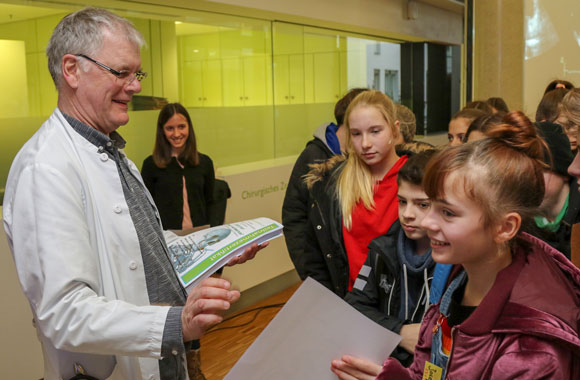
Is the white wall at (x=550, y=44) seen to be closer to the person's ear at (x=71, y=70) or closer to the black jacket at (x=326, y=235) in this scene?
the black jacket at (x=326, y=235)

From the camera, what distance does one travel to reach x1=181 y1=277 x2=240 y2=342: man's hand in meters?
1.20

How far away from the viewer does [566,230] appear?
226cm

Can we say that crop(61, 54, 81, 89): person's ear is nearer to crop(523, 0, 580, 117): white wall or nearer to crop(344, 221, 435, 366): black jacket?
crop(344, 221, 435, 366): black jacket

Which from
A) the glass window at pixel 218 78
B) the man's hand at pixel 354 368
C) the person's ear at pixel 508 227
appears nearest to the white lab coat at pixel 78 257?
the man's hand at pixel 354 368

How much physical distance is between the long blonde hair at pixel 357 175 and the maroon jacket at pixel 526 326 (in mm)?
1136

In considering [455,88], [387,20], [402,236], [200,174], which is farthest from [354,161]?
[455,88]

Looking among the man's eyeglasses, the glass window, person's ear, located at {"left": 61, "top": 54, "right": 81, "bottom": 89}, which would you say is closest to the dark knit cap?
the man's eyeglasses

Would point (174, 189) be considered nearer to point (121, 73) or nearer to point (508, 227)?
point (121, 73)

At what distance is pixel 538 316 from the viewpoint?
45.5 inches

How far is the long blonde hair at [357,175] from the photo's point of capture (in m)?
2.43

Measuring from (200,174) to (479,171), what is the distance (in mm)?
3183

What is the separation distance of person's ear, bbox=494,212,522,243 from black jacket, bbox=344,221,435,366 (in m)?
0.58

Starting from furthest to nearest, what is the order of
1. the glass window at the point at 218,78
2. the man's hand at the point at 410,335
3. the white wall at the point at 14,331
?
the glass window at the point at 218,78
the white wall at the point at 14,331
the man's hand at the point at 410,335

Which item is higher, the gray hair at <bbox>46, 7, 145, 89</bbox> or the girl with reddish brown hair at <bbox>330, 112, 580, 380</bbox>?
the gray hair at <bbox>46, 7, 145, 89</bbox>
